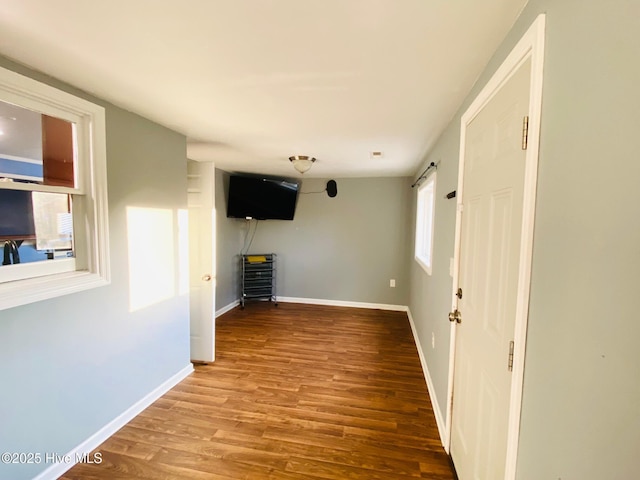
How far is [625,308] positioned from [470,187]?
1122mm

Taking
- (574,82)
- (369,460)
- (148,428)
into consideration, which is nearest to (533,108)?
(574,82)

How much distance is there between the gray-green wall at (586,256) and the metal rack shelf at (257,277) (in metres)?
4.29

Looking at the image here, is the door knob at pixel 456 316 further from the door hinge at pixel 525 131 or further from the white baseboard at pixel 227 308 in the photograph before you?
the white baseboard at pixel 227 308

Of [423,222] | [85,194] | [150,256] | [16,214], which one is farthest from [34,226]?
[423,222]

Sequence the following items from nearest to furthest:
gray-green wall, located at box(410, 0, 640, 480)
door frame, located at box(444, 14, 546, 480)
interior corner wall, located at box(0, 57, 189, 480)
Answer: gray-green wall, located at box(410, 0, 640, 480) → door frame, located at box(444, 14, 546, 480) → interior corner wall, located at box(0, 57, 189, 480)

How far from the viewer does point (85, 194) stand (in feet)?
5.87

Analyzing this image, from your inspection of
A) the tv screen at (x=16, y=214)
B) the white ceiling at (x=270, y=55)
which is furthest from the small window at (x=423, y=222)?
the tv screen at (x=16, y=214)

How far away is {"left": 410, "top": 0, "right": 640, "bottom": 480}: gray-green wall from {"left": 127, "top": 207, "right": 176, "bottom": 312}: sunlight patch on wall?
7.68 feet

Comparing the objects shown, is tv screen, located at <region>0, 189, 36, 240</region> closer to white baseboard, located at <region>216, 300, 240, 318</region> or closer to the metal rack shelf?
white baseboard, located at <region>216, 300, 240, 318</region>

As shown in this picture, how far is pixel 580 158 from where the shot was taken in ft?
2.19

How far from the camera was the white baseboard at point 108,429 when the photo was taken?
160 centimetres

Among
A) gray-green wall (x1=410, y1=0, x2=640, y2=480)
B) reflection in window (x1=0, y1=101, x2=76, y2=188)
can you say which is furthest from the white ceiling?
gray-green wall (x1=410, y1=0, x2=640, y2=480)

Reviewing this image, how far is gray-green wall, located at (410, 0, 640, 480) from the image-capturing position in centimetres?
52

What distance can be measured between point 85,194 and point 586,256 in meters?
2.38
